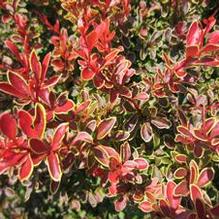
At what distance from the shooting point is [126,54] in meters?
2.26

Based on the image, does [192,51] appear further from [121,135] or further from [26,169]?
[26,169]

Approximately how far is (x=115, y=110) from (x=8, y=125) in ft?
2.47

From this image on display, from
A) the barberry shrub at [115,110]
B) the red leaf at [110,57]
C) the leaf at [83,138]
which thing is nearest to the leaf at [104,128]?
the barberry shrub at [115,110]

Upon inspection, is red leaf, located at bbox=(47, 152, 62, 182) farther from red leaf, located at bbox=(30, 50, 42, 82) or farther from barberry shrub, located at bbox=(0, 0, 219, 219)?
red leaf, located at bbox=(30, 50, 42, 82)

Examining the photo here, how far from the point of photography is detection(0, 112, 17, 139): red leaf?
1.33 meters

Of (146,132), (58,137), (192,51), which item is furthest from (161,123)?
(58,137)

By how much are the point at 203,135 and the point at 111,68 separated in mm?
522

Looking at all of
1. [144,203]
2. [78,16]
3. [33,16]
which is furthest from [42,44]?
[144,203]

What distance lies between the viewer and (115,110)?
2014 mm

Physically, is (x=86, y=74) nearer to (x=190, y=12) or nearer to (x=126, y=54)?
(x=126, y=54)

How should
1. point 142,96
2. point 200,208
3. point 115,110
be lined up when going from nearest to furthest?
point 200,208, point 142,96, point 115,110

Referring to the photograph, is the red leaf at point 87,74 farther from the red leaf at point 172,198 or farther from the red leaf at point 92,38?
the red leaf at point 172,198

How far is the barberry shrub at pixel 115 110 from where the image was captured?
5.21ft

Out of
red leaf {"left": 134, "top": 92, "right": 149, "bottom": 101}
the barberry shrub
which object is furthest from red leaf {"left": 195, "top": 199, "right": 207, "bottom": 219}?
red leaf {"left": 134, "top": 92, "right": 149, "bottom": 101}
